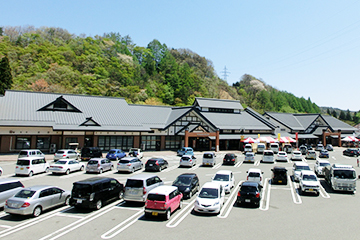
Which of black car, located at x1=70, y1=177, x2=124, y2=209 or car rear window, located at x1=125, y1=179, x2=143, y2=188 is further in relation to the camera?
car rear window, located at x1=125, y1=179, x2=143, y2=188

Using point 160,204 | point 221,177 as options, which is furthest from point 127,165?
point 160,204

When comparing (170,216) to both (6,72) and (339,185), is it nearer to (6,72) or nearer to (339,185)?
(339,185)

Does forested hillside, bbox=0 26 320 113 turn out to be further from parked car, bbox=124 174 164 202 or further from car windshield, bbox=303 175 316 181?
car windshield, bbox=303 175 316 181

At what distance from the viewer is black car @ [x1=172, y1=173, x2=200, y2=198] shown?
18.7 meters

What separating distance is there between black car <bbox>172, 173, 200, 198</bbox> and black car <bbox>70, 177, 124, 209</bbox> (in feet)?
16.1

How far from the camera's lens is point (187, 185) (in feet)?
63.2

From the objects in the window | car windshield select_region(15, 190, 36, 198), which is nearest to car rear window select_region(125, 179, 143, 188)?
car windshield select_region(15, 190, 36, 198)

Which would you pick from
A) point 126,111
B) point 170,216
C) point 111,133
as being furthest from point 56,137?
point 170,216

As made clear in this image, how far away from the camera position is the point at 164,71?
4636 inches

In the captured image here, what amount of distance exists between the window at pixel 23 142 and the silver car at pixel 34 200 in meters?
28.7

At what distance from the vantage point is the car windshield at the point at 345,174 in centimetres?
2190

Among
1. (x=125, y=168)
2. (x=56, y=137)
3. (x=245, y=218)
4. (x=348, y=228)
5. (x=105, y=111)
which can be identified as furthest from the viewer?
(x=105, y=111)

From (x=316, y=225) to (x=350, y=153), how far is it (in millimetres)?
45402

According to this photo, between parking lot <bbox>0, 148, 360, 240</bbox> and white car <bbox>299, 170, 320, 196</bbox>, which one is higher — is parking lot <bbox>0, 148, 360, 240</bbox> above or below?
below
